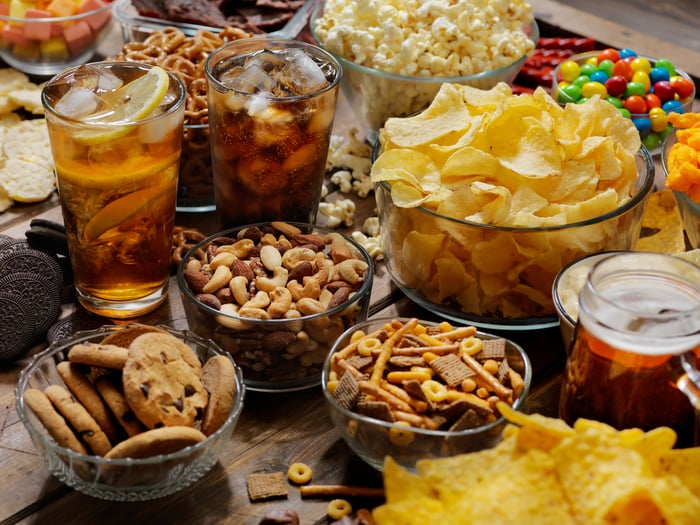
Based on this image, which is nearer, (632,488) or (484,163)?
(632,488)

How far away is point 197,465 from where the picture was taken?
1089 mm

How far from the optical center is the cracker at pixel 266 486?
44.9 inches

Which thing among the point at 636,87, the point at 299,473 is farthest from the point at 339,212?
the point at 636,87

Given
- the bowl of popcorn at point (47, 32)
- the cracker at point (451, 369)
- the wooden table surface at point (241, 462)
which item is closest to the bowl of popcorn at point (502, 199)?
the wooden table surface at point (241, 462)

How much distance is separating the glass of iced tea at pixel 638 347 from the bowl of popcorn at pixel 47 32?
140cm

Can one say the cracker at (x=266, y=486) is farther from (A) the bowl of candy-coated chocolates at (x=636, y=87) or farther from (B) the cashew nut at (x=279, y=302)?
(A) the bowl of candy-coated chocolates at (x=636, y=87)

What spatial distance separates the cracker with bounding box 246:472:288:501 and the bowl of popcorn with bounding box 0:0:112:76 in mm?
1251

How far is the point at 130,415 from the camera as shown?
1.09 metres

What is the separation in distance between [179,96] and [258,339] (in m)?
0.38


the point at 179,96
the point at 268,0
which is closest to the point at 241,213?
the point at 179,96

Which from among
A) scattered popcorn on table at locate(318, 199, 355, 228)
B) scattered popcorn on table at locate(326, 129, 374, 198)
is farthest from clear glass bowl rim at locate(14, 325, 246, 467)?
scattered popcorn on table at locate(326, 129, 374, 198)

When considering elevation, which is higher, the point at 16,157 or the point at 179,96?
the point at 179,96

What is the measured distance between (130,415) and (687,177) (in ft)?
2.93

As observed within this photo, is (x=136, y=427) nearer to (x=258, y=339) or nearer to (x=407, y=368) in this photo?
(x=258, y=339)
